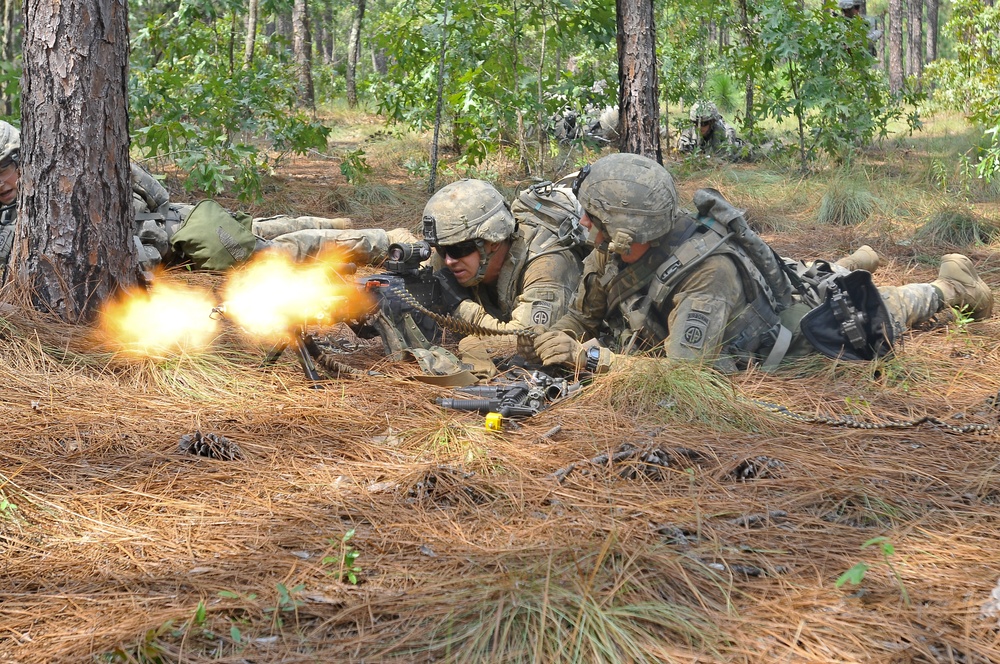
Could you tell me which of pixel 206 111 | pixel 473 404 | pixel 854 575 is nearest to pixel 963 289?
pixel 473 404

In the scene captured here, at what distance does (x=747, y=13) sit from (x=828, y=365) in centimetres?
765

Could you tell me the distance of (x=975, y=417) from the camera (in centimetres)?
430

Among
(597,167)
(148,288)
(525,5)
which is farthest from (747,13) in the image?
(148,288)

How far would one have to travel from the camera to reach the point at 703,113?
41.2ft

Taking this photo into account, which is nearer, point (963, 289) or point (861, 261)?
point (963, 289)

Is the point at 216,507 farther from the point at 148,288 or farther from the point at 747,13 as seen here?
the point at 747,13

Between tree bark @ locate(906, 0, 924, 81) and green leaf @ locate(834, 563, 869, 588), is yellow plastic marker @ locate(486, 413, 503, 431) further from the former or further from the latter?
tree bark @ locate(906, 0, 924, 81)

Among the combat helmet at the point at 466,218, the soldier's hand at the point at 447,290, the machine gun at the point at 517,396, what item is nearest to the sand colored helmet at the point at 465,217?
the combat helmet at the point at 466,218

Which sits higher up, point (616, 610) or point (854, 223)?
point (854, 223)

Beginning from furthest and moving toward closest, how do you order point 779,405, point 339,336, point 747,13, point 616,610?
→ point 747,13 → point 339,336 → point 779,405 → point 616,610

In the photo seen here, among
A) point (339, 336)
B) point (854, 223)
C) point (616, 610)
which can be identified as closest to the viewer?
point (616, 610)

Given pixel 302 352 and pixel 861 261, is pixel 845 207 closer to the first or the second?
pixel 861 261

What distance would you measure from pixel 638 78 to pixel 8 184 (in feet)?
15.0

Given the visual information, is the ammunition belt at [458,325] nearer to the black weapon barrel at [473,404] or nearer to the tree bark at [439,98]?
the black weapon barrel at [473,404]
